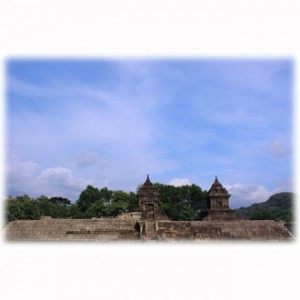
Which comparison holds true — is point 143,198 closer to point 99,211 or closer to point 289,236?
point 289,236

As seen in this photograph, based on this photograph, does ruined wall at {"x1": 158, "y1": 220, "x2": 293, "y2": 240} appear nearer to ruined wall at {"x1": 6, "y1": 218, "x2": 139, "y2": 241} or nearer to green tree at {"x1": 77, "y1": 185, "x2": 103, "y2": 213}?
ruined wall at {"x1": 6, "y1": 218, "x2": 139, "y2": 241}

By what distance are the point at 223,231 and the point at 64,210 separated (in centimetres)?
3495

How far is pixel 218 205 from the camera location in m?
24.9

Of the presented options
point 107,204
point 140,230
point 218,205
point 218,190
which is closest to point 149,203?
point 218,205

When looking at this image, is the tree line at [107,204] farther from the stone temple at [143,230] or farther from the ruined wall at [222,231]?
the ruined wall at [222,231]

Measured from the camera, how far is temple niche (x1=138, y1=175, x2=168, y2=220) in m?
22.4

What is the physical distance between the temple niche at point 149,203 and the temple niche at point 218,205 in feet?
13.4

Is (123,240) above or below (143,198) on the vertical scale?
below

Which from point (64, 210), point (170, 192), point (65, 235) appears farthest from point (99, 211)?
point (65, 235)

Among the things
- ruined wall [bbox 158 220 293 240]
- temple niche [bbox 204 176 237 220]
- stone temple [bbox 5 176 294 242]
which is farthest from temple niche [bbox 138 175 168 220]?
ruined wall [bbox 158 220 293 240]

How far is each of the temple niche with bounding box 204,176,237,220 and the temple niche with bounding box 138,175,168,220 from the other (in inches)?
161

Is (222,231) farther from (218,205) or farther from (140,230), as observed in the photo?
(218,205)

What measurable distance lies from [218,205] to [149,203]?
5.60 meters

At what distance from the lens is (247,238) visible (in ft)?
51.0
